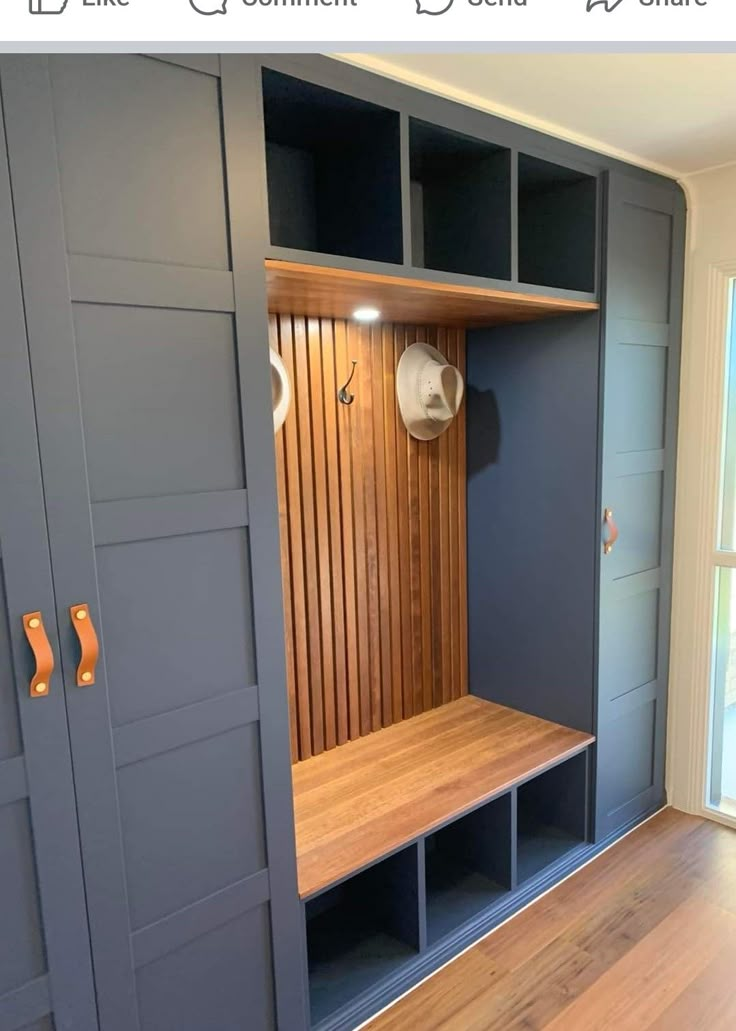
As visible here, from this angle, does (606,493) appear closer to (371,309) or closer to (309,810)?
(371,309)

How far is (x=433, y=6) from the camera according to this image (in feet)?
Answer: 2.61

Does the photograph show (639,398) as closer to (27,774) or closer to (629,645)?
(629,645)

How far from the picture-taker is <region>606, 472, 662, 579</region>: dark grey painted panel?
7.80 feet

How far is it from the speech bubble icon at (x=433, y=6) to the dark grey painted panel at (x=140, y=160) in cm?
65

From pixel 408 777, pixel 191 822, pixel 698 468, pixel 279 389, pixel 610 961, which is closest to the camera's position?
pixel 191 822

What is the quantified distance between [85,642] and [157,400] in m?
0.46

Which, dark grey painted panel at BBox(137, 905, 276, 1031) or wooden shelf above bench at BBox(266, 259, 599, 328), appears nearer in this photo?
dark grey painted panel at BBox(137, 905, 276, 1031)

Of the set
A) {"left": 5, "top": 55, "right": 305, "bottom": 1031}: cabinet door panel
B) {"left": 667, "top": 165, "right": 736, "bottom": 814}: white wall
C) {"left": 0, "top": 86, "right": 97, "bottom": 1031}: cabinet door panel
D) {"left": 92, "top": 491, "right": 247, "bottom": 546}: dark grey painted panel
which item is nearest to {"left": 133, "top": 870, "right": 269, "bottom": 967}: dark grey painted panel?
{"left": 5, "top": 55, "right": 305, "bottom": 1031}: cabinet door panel

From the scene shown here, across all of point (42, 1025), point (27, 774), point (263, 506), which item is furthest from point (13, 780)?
point (263, 506)

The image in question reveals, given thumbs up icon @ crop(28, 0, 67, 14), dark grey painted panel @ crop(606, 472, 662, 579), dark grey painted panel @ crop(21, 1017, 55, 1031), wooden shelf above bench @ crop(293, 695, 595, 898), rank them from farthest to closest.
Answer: dark grey painted panel @ crop(606, 472, 662, 579) → wooden shelf above bench @ crop(293, 695, 595, 898) → dark grey painted panel @ crop(21, 1017, 55, 1031) → thumbs up icon @ crop(28, 0, 67, 14)

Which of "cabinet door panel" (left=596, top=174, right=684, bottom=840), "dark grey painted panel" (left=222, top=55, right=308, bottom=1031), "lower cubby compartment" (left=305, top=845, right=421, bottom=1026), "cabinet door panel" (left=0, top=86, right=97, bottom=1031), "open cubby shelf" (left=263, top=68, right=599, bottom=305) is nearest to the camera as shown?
"cabinet door panel" (left=0, top=86, right=97, bottom=1031)

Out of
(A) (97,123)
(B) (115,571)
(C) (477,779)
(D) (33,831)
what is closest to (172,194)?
(A) (97,123)

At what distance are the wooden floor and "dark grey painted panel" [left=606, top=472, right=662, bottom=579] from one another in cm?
103

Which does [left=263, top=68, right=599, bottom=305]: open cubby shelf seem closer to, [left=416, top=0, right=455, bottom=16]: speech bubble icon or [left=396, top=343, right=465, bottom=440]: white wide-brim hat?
[left=396, top=343, right=465, bottom=440]: white wide-brim hat
